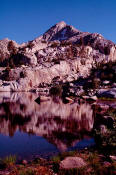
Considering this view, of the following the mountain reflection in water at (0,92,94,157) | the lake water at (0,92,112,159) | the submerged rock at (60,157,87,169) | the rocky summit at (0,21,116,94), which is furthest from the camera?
the rocky summit at (0,21,116,94)

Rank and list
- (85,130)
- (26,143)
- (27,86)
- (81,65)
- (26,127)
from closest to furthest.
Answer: (26,143) < (85,130) < (26,127) < (27,86) < (81,65)

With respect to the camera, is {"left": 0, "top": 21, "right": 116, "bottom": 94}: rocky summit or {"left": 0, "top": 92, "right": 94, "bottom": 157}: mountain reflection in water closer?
{"left": 0, "top": 92, "right": 94, "bottom": 157}: mountain reflection in water

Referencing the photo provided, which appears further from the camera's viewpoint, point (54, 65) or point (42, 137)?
Result: point (54, 65)

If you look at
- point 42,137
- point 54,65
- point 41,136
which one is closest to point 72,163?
point 42,137

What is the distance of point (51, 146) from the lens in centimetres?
1498

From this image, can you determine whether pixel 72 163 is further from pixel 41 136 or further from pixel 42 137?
pixel 41 136

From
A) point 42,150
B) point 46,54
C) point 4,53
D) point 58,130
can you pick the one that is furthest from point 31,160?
point 4,53

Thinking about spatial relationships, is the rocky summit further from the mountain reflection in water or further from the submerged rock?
the submerged rock

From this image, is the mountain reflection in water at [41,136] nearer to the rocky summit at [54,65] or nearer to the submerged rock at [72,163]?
the submerged rock at [72,163]

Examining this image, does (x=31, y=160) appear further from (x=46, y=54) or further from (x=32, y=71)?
(x=46, y=54)

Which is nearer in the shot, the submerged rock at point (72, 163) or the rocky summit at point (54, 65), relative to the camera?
the submerged rock at point (72, 163)

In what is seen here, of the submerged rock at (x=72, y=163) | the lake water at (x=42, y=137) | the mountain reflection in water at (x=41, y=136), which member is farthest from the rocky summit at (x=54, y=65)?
the submerged rock at (x=72, y=163)

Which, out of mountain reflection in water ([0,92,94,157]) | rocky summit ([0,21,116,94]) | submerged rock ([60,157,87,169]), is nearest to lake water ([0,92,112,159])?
mountain reflection in water ([0,92,94,157])

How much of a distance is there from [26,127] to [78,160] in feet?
37.4
